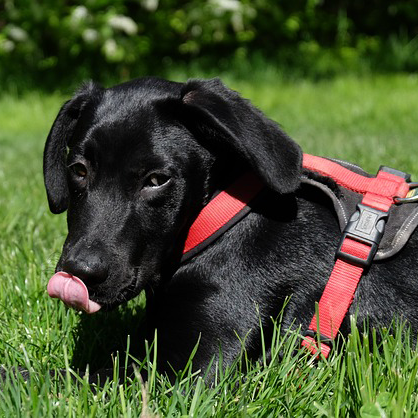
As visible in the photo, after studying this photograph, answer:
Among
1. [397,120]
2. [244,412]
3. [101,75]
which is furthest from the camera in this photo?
[101,75]

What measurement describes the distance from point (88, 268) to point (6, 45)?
924 cm

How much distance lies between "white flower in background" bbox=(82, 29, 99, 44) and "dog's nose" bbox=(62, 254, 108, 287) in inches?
337

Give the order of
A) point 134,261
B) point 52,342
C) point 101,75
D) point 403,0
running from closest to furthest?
point 134,261, point 52,342, point 101,75, point 403,0

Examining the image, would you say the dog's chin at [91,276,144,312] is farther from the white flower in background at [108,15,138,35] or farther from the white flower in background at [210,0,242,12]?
the white flower in background at [210,0,242,12]

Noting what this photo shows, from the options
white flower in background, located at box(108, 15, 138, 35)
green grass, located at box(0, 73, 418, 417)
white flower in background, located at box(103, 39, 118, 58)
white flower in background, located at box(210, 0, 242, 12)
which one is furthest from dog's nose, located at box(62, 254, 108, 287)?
white flower in background, located at box(210, 0, 242, 12)

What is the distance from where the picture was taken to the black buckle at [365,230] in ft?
6.64

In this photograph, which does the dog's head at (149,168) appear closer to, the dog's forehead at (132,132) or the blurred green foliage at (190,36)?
the dog's forehead at (132,132)

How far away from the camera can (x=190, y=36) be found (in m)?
11.3

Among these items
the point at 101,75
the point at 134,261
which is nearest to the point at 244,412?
the point at 134,261

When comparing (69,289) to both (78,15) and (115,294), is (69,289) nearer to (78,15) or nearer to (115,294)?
(115,294)

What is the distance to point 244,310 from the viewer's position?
202 cm

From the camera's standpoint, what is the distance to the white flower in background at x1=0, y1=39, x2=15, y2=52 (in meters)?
10.2

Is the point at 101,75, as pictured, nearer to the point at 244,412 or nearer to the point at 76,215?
the point at 76,215

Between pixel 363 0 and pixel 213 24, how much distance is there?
327cm
